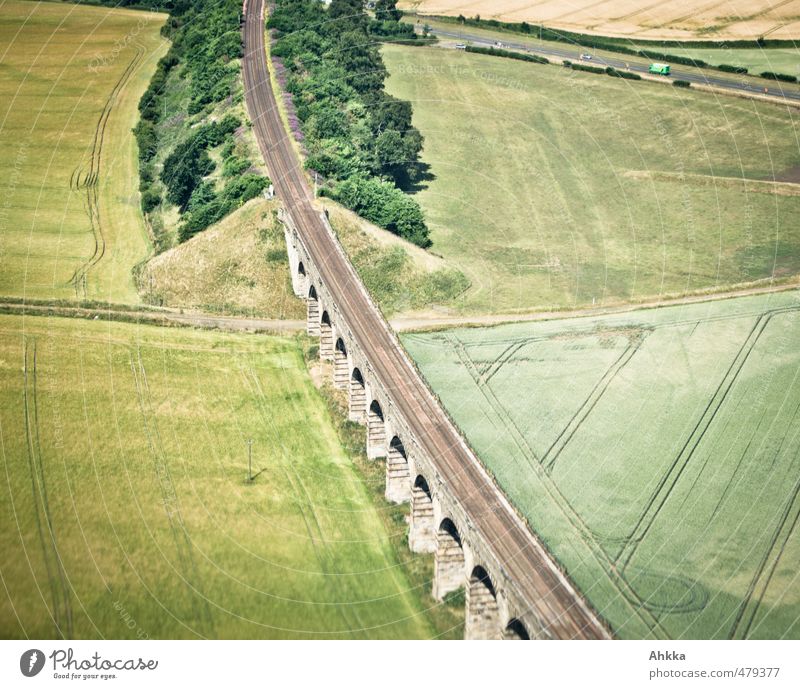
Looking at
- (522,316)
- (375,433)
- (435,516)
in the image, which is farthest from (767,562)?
(522,316)

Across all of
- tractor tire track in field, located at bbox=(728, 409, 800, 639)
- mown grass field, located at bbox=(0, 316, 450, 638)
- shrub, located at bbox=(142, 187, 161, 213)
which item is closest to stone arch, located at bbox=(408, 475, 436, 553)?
mown grass field, located at bbox=(0, 316, 450, 638)

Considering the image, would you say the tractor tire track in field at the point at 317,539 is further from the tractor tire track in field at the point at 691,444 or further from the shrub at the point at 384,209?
the shrub at the point at 384,209

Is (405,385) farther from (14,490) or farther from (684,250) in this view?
(684,250)

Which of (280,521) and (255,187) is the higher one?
(255,187)

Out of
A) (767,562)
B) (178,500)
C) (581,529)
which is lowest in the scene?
(178,500)

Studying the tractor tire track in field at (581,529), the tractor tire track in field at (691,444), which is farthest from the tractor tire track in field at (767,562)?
the tractor tire track in field at (691,444)

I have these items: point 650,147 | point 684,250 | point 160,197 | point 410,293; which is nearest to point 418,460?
point 410,293

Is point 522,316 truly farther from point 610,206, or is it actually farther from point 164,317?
point 164,317
